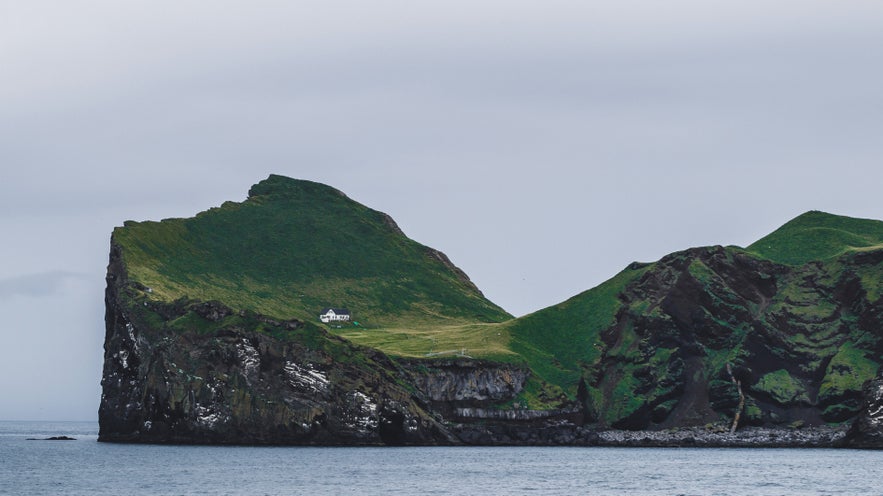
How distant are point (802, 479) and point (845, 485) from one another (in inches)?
327

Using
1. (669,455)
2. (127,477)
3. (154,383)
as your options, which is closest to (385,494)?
(127,477)

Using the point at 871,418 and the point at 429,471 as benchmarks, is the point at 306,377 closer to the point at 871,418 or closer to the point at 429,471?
the point at 429,471

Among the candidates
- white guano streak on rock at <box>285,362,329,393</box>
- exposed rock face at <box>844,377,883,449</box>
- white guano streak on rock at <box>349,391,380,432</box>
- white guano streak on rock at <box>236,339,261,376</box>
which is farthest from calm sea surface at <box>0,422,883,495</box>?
white guano streak on rock at <box>236,339,261,376</box>

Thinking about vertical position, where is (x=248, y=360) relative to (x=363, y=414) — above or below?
above

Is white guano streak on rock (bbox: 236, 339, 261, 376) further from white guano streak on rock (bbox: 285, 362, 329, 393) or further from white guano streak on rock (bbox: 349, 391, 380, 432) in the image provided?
white guano streak on rock (bbox: 349, 391, 380, 432)

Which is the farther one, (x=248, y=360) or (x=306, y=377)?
(x=248, y=360)

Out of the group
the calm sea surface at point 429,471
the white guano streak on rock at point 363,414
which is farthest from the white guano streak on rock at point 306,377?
the calm sea surface at point 429,471

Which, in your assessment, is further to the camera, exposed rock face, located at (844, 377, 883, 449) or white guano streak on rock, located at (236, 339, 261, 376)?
white guano streak on rock, located at (236, 339, 261, 376)

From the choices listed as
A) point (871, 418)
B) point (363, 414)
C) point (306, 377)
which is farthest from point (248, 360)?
point (871, 418)

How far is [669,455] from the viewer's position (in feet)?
596

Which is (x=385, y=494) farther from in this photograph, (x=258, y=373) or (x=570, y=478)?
(x=258, y=373)

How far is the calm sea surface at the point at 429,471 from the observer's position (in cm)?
11881

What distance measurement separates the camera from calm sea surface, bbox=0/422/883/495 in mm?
118812

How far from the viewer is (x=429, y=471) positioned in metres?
143
